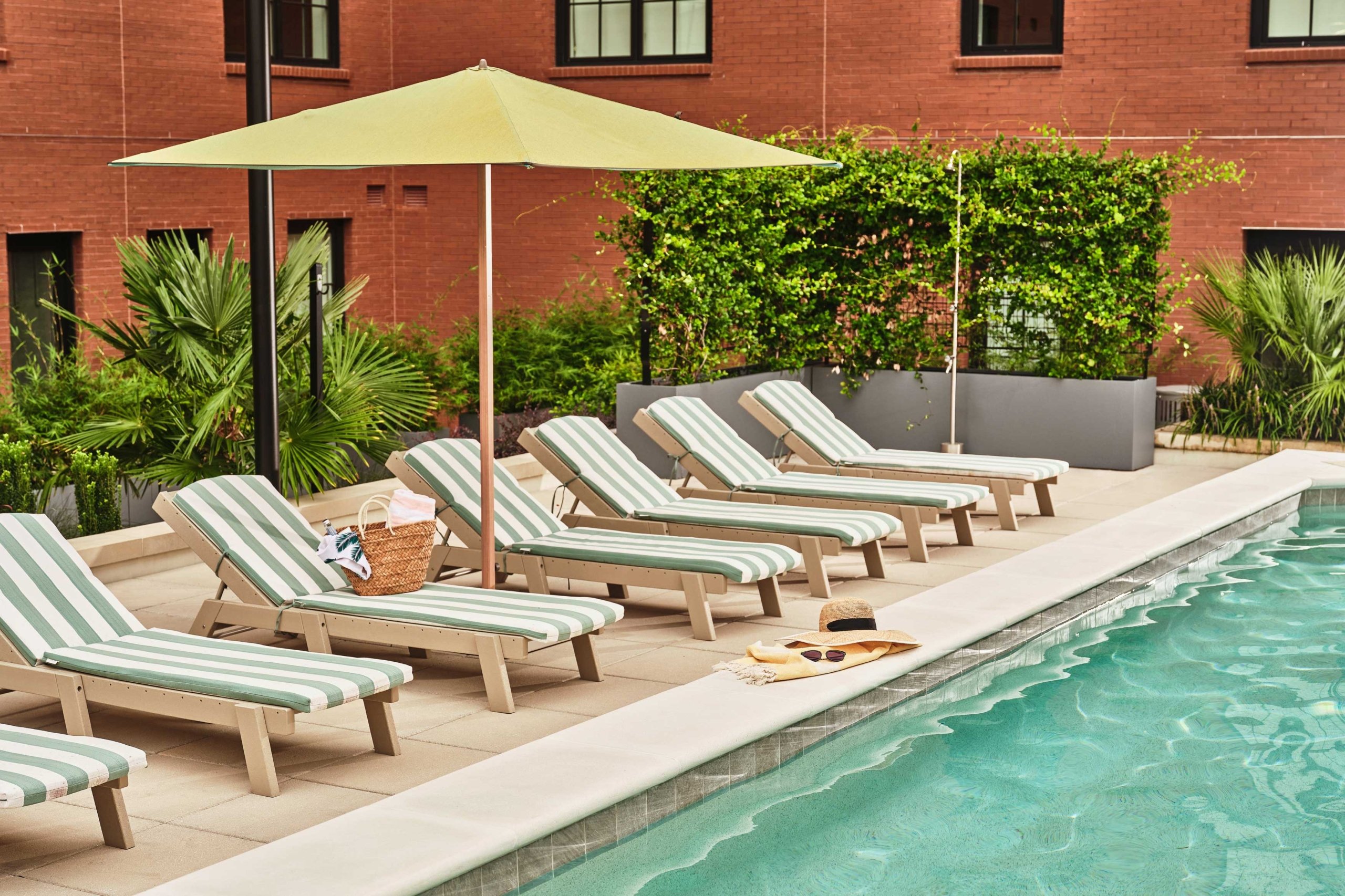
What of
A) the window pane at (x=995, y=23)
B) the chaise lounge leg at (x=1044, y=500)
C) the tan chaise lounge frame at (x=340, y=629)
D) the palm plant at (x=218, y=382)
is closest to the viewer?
the tan chaise lounge frame at (x=340, y=629)

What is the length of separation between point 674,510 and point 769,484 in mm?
1043

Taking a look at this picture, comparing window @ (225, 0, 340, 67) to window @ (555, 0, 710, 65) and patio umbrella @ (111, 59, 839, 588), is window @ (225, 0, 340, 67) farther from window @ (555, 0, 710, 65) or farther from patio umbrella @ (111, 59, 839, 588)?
patio umbrella @ (111, 59, 839, 588)

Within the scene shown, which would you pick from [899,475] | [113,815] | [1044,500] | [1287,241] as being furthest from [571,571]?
[1287,241]

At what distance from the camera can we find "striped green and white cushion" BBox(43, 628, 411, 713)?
5.36 metres

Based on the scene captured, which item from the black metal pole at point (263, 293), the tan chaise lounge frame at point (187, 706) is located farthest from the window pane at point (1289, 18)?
the tan chaise lounge frame at point (187, 706)

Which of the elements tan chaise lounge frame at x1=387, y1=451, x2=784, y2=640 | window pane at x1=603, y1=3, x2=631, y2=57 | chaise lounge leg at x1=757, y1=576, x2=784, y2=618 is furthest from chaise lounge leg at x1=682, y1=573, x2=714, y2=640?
window pane at x1=603, y1=3, x2=631, y2=57

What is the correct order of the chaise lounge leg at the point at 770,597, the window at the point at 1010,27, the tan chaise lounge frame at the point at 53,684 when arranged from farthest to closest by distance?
the window at the point at 1010,27 < the chaise lounge leg at the point at 770,597 < the tan chaise lounge frame at the point at 53,684

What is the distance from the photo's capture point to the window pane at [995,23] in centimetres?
1622

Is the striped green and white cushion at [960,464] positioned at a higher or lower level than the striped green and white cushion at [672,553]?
higher

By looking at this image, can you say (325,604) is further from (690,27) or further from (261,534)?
(690,27)

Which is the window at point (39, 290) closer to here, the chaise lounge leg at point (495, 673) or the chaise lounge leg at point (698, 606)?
the chaise lounge leg at point (698, 606)

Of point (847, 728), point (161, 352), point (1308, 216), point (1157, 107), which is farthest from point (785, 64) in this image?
point (847, 728)

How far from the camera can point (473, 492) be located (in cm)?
813

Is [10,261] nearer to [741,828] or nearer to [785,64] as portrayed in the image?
[785,64]
